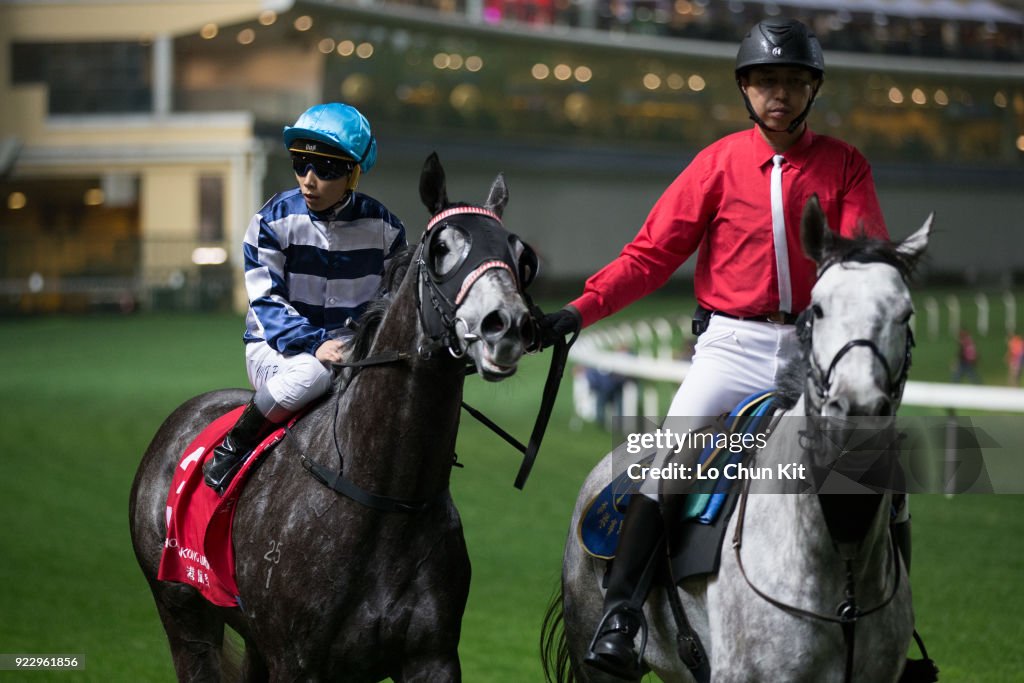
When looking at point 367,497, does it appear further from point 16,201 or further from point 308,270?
point 16,201

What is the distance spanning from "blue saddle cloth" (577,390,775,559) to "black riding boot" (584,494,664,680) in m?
0.11

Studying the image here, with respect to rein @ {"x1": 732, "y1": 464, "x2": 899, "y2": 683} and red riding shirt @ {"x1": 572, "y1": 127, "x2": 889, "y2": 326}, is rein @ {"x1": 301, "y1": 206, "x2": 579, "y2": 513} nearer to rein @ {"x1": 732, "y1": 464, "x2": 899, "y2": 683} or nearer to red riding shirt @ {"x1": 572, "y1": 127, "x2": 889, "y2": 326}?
red riding shirt @ {"x1": 572, "y1": 127, "x2": 889, "y2": 326}

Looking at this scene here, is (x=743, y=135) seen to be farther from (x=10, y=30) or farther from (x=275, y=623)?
(x=10, y=30)

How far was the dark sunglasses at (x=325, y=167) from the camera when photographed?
4.09 metres

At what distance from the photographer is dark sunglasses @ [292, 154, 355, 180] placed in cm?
409

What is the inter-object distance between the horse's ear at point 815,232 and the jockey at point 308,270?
1.47 metres

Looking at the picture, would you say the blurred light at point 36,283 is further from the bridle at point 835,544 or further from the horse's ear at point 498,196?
the bridle at point 835,544

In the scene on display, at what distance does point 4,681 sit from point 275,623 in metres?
2.39

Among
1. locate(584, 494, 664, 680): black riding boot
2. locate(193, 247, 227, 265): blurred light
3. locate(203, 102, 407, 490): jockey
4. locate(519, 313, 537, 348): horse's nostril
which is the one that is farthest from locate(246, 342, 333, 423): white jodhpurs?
locate(193, 247, 227, 265): blurred light

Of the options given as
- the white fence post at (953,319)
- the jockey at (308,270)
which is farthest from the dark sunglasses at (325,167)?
the white fence post at (953,319)

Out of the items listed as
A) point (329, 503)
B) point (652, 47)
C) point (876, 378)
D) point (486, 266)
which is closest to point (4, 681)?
point (329, 503)

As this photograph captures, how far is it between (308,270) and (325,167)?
0.32m

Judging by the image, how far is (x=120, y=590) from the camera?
7527 mm

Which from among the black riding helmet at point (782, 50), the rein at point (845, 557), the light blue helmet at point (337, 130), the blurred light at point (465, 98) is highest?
the black riding helmet at point (782, 50)
